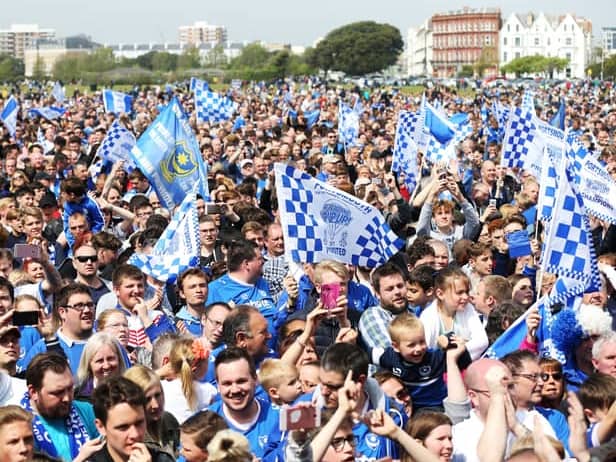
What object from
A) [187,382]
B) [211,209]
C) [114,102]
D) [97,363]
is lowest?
[187,382]

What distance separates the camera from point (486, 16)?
196375 mm

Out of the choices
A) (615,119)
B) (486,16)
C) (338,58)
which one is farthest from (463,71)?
(615,119)

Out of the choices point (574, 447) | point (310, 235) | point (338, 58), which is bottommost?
point (574, 447)

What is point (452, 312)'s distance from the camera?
804 centimetres

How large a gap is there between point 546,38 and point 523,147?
181144mm

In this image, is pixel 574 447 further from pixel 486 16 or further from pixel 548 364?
pixel 486 16

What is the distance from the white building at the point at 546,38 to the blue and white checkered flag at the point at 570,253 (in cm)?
18064

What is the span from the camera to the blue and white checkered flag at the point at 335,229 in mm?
9039

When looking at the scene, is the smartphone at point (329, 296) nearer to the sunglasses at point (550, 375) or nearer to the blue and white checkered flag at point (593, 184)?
the sunglasses at point (550, 375)

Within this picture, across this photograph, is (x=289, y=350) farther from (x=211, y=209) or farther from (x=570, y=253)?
(x=211, y=209)

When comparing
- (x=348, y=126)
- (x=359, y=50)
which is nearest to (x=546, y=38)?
(x=359, y=50)

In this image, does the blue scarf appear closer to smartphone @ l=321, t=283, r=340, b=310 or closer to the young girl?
smartphone @ l=321, t=283, r=340, b=310

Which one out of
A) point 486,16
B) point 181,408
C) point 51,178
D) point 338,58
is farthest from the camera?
point 486,16

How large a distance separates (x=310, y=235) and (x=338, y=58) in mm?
147152
